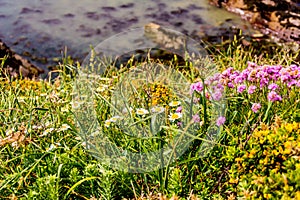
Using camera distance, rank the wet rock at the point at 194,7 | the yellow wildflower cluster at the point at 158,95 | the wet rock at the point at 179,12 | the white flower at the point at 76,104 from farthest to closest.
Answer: the wet rock at the point at 194,7, the wet rock at the point at 179,12, the yellow wildflower cluster at the point at 158,95, the white flower at the point at 76,104

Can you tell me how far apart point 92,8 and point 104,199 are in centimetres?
727

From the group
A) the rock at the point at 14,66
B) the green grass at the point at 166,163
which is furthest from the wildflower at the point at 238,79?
the rock at the point at 14,66

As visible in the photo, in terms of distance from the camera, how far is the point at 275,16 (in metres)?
8.60

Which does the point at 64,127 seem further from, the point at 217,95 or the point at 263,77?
the point at 263,77

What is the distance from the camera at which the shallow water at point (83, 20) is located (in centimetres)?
840

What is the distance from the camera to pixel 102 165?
3.00m

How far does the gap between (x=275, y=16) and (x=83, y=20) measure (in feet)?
11.8

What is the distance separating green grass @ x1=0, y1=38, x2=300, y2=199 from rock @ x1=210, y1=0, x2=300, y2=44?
5162 millimetres

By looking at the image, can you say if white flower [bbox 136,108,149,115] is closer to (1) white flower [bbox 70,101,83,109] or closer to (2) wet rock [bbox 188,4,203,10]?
(1) white flower [bbox 70,101,83,109]

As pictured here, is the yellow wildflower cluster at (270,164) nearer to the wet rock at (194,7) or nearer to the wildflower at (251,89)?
the wildflower at (251,89)

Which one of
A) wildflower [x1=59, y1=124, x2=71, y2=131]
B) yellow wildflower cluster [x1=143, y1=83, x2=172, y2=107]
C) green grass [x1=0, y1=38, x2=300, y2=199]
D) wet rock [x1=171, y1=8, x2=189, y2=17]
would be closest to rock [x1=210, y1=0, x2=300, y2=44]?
wet rock [x1=171, y1=8, x2=189, y2=17]

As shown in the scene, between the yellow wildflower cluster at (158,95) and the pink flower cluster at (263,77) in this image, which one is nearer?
the pink flower cluster at (263,77)

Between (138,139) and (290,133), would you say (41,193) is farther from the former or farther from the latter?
(290,133)

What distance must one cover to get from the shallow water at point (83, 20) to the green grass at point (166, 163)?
15.8 feet
